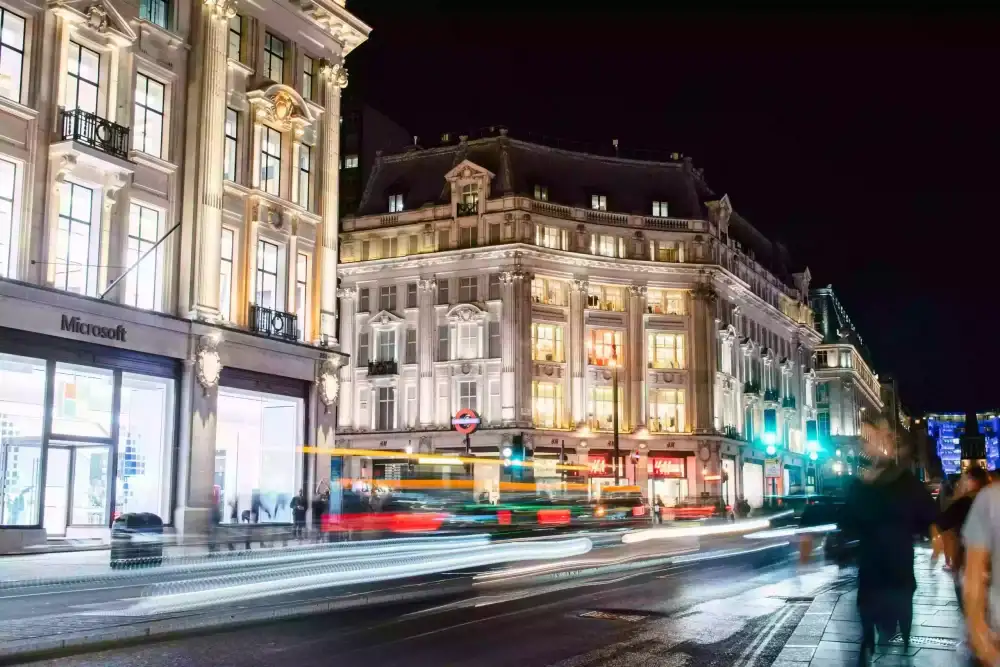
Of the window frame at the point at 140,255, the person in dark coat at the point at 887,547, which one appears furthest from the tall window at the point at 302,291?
the person in dark coat at the point at 887,547

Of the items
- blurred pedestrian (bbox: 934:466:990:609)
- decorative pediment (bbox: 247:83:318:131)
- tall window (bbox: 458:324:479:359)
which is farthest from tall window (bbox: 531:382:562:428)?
blurred pedestrian (bbox: 934:466:990:609)

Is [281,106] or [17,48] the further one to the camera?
[281,106]

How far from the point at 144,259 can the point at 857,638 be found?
22331mm

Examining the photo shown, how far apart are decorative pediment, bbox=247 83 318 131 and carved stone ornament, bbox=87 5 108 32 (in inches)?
226

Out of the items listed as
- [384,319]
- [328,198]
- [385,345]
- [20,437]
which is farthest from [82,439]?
[385,345]

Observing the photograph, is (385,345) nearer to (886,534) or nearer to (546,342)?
(546,342)

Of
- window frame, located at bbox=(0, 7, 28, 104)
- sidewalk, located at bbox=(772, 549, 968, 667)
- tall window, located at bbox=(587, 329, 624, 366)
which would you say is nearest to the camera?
sidewalk, located at bbox=(772, 549, 968, 667)

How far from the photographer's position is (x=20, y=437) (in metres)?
25.0

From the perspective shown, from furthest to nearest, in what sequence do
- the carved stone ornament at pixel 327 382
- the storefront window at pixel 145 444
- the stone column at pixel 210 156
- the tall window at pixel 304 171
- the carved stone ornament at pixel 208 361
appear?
the tall window at pixel 304 171, the carved stone ornament at pixel 327 382, the stone column at pixel 210 156, the carved stone ornament at pixel 208 361, the storefront window at pixel 145 444

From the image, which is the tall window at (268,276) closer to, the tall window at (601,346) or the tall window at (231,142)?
the tall window at (231,142)

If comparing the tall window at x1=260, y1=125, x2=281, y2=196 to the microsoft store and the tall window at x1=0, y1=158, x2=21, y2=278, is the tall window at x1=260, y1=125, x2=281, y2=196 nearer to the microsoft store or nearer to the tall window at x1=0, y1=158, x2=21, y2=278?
the microsoft store

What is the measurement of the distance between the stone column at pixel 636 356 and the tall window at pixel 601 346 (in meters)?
0.82

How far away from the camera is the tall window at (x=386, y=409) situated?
65688mm

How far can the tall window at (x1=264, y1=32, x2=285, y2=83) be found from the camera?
33.9m
